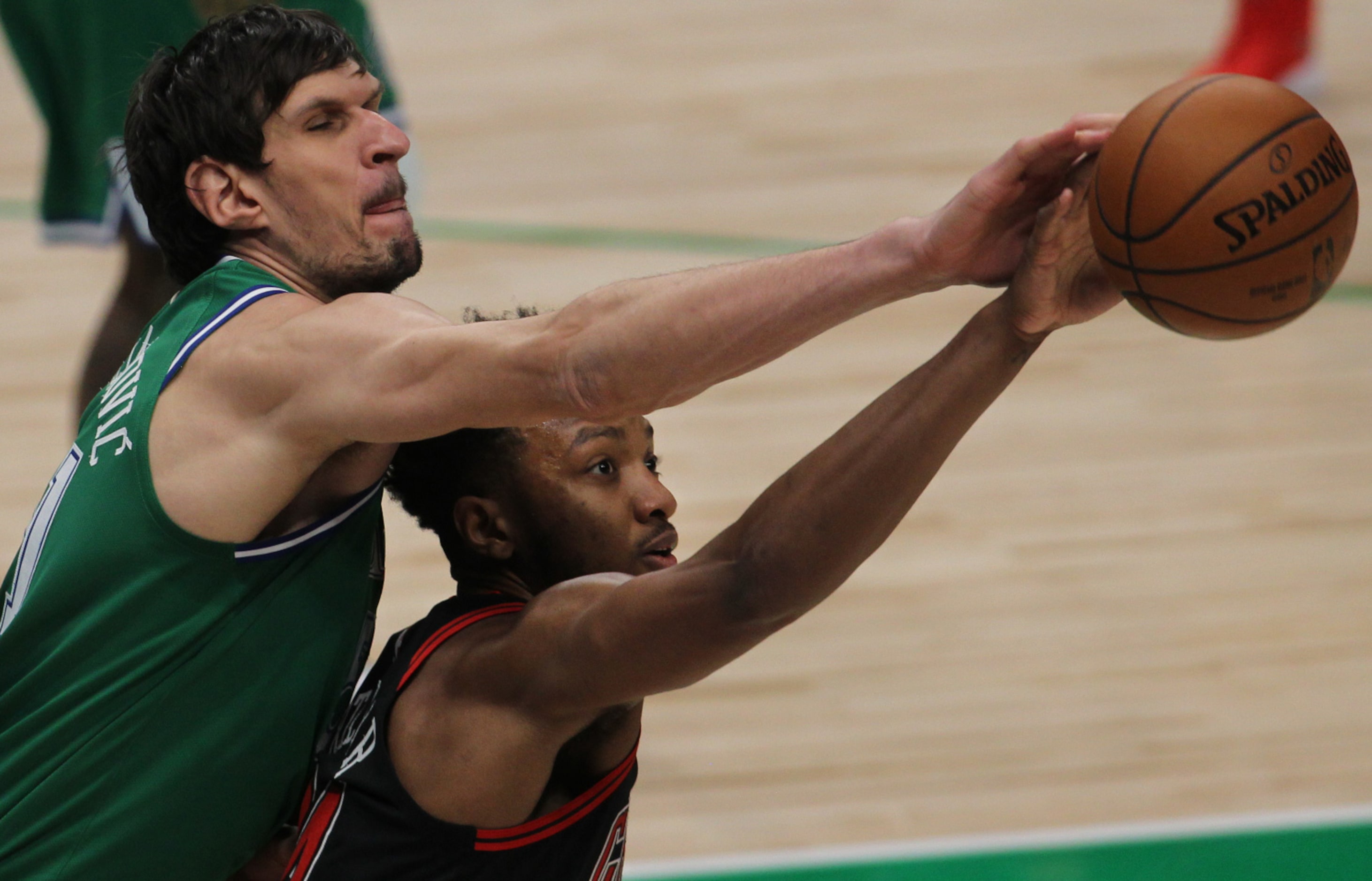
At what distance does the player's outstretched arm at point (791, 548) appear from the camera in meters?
2.22

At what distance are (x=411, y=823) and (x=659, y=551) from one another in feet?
Answer: 1.72

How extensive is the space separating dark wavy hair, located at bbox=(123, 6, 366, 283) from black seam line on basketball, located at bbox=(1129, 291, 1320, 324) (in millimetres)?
1144

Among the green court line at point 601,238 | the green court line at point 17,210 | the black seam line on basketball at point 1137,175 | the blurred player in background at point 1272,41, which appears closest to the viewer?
the black seam line on basketball at point 1137,175

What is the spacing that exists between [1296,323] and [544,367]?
4355 mm

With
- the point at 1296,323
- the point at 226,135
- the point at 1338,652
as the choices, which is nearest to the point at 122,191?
the point at 226,135

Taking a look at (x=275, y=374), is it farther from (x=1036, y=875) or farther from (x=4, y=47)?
(x=4, y=47)

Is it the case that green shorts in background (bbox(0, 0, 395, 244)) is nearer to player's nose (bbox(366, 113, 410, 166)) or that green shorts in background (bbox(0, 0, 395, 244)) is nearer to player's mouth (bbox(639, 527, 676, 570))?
player's nose (bbox(366, 113, 410, 166))

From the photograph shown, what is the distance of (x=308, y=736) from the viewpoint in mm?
2531

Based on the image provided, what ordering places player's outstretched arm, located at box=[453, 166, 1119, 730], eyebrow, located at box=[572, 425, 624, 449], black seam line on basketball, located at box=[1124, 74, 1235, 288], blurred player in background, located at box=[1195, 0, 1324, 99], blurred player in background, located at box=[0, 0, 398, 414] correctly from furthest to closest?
1. blurred player in background, located at box=[1195, 0, 1324, 99]
2. blurred player in background, located at box=[0, 0, 398, 414]
3. eyebrow, located at box=[572, 425, 624, 449]
4. player's outstretched arm, located at box=[453, 166, 1119, 730]
5. black seam line on basketball, located at box=[1124, 74, 1235, 288]

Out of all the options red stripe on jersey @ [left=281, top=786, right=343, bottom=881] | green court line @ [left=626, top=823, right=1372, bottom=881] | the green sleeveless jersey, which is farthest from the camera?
green court line @ [left=626, top=823, right=1372, bottom=881]

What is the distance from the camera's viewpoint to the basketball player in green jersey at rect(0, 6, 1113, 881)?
7.32 feet

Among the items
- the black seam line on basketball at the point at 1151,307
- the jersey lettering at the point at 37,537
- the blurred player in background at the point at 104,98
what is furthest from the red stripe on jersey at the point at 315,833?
the blurred player in background at the point at 104,98

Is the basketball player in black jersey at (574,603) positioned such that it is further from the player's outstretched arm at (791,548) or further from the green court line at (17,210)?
the green court line at (17,210)

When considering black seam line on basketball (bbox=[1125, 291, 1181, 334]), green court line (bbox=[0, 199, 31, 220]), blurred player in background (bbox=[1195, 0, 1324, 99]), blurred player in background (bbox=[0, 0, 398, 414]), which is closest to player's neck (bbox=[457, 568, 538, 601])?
black seam line on basketball (bbox=[1125, 291, 1181, 334])
